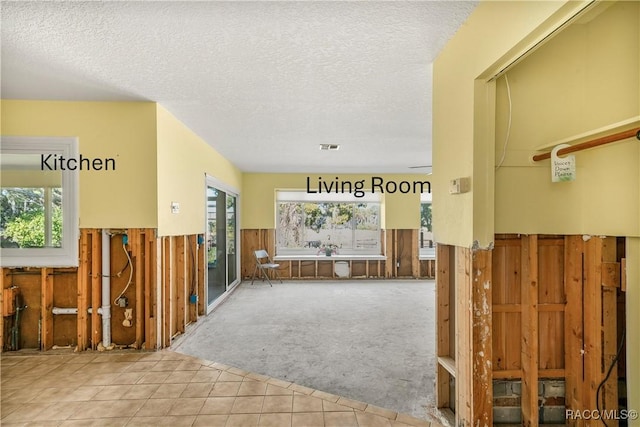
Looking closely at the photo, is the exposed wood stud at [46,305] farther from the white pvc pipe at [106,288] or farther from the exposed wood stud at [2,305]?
the white pvc pipe at [106,288]

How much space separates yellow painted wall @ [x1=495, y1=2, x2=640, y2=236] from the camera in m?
1.80

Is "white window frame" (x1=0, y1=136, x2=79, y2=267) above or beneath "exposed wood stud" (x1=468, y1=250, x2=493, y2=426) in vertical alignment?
above

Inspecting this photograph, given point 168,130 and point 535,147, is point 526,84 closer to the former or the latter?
point 535,147

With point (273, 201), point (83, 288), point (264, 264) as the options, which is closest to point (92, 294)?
point (83, 288)

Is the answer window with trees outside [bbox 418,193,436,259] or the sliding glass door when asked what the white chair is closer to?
the sliding glass door

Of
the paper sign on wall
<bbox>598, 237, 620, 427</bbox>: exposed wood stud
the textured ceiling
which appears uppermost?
the textured ceiling

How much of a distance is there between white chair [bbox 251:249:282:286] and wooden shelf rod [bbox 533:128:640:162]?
18.1 ft

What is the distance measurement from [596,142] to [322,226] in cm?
609

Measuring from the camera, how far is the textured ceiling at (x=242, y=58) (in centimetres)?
176

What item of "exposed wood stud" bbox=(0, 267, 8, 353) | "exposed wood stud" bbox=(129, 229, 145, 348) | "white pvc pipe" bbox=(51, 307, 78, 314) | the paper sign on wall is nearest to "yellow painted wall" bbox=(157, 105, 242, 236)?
"exposed wood stud" bbox=(129, 229, 145, 348)

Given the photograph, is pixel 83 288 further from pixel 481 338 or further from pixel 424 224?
pixel 424 224

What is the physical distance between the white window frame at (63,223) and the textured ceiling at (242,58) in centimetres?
44

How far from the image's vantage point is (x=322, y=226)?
7594 mm

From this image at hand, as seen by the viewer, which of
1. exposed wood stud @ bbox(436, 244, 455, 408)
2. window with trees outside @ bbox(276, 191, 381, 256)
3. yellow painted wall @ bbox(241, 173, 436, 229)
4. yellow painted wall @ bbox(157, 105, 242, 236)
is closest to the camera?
exposed wood stud @ bbox(436, 244, 455, 408)
